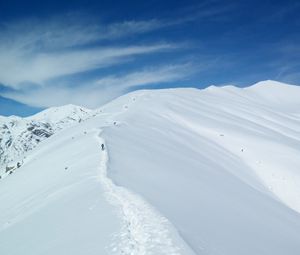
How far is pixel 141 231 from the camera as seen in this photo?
25.8ft

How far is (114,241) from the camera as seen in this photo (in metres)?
7.55

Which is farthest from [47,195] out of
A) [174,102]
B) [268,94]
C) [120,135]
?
[268,94]

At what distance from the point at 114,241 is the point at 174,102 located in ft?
112

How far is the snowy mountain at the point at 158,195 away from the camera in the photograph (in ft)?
27.2

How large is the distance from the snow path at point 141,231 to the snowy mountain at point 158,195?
21mm

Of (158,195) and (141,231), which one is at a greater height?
(158,195)

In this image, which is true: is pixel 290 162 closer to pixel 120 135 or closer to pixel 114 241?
pixel 120 135

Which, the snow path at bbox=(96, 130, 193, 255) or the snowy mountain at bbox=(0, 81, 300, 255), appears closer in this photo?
the snow path at bbox=(96, 130, 193, 255)

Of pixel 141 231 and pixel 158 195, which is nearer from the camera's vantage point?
pixel 141 231

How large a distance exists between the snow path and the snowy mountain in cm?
2

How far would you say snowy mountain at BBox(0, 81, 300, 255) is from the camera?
27.2ft

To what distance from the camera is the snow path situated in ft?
22.9

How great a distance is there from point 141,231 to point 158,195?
137 inches

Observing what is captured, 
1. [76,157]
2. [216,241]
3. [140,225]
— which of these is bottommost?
[216,241]
